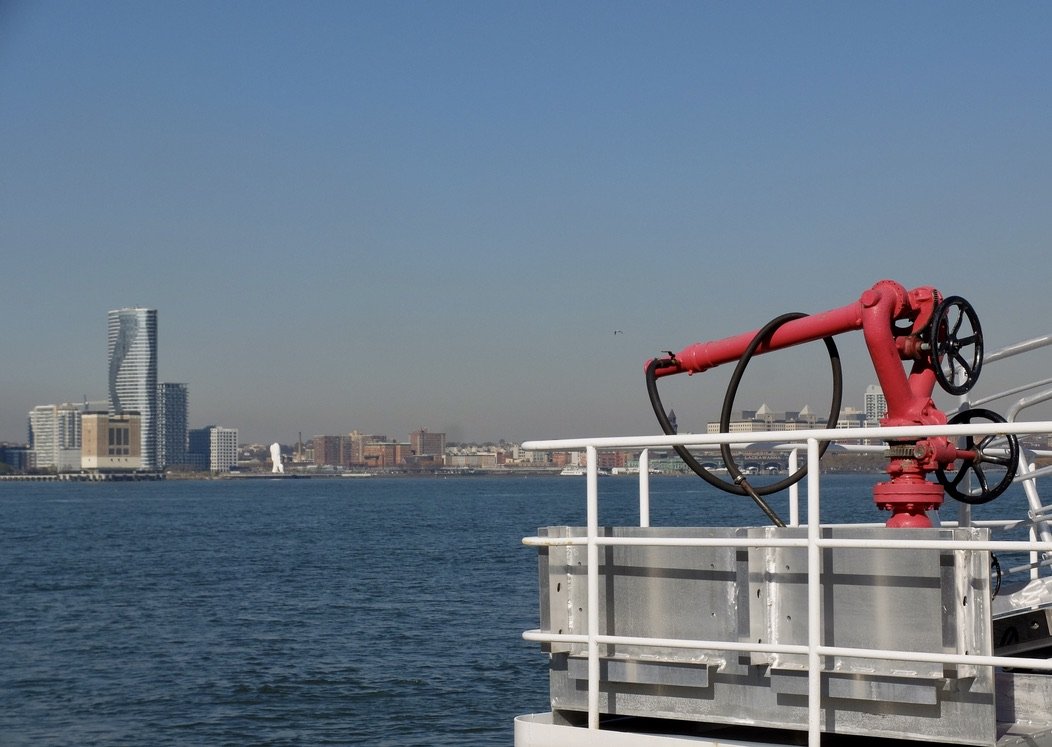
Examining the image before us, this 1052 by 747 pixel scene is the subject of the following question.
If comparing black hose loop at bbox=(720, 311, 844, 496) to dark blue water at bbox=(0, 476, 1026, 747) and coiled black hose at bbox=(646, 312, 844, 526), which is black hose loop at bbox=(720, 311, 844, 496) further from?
dark blue water at bbox=(0, 476, 1026, 747)

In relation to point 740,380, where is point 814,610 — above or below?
below

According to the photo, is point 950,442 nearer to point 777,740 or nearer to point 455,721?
point 777,740

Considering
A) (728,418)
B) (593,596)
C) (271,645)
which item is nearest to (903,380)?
(728,418)

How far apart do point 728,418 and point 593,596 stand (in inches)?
56.2

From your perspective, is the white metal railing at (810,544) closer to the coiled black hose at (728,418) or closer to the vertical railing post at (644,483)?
the coiled black hose at (728,418)

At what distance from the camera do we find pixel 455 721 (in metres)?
21.9

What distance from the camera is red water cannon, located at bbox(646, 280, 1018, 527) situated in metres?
6.46

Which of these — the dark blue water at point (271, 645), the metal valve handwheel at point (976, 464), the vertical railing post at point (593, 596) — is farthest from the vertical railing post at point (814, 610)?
the dark blue water at point (271, 645)

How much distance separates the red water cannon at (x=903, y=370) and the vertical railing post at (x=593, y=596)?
848mm

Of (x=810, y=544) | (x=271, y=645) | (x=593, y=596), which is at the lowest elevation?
(x=271, y=645)

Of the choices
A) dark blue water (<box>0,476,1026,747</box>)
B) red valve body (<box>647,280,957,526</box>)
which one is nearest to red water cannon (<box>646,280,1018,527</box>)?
red valve body (<box>647,280,957,526</box>)

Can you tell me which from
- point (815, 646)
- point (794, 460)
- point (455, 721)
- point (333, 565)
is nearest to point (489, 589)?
point (333, 565)

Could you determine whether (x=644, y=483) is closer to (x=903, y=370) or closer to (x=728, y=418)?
(x=728, y=418)

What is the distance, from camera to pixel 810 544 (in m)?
5.29
